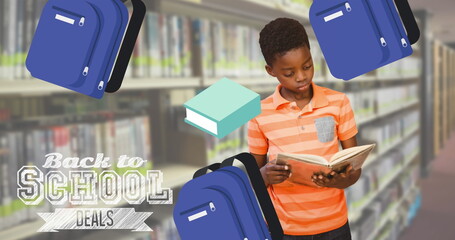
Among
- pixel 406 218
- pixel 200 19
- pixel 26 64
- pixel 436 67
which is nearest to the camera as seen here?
pixel 26 64

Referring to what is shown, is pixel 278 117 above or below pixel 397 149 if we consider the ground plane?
above

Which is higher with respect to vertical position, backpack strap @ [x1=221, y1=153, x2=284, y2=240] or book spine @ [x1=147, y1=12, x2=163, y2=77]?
book spine @ [x1=147, y1=12, x2=163, y2=77]

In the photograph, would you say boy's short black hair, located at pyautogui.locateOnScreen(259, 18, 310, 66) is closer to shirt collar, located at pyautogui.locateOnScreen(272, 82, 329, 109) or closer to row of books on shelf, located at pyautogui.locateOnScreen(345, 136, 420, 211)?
shirt collar, located at pyautogui.locateOnScreen(272, 82, 329, 109)

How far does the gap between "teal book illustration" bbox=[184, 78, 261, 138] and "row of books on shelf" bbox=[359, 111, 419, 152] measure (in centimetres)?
139

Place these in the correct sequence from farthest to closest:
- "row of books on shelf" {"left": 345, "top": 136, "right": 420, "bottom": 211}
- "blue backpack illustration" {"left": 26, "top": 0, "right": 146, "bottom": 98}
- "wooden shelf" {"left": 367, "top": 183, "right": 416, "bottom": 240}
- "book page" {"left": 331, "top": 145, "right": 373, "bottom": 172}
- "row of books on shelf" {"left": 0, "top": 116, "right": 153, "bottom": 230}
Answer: "wooden shelf" {"left": 367, "top": 183, "right": 416, "bottom": 240} → "row of books on shelf" {"left": 345, "top": 136, "right": 420, "bottom": 211} → "row of books on shelf" {"left": 0, "top": 116, "right": 153, "bottom": 230} → "blue backpack illustration" {"left": 26, "top": 0, "right": 146, "bottom": 98} → "book page" {"left": 331, "top": 145, "right": 373, "bottom": 172}

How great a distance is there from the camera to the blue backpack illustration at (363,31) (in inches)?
43.8

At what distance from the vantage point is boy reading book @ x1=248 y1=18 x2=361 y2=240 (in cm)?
107

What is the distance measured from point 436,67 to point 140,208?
3166mm

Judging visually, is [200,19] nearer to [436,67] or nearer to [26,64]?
[26,64]

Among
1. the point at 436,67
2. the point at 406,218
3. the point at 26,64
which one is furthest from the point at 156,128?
the point at 436,67

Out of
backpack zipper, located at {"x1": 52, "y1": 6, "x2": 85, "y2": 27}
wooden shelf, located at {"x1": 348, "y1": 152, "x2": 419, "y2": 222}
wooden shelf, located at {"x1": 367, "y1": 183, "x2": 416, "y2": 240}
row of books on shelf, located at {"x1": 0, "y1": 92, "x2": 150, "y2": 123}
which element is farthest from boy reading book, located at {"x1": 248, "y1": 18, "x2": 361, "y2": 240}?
wooden shelf, located at {"x1": 367, "y1": 183, "x2": 416, "y2": 240}

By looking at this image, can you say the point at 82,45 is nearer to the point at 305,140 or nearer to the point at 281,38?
the point at 281,38

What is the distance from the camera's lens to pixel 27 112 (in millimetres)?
1575

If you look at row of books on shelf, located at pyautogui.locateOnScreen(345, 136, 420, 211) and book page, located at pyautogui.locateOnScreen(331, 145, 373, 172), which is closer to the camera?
book page, located at pyautogui.locateOnScreen(331, 145, 373, 172)
